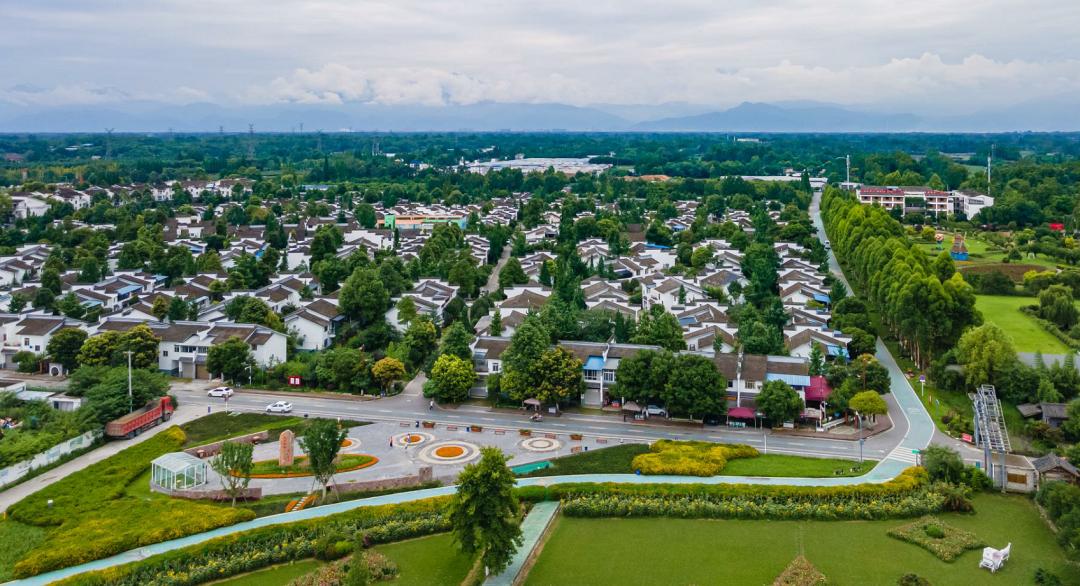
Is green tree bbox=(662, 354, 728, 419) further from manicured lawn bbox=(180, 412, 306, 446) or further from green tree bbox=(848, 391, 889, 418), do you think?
manicured lawn bbox=(180, 412, 306, 446)

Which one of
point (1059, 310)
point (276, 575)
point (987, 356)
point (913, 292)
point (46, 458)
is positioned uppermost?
point (913, 292)

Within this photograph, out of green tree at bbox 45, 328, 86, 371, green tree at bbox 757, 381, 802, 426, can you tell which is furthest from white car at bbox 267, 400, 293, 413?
green tree at bbox 757, 381, 802, 426

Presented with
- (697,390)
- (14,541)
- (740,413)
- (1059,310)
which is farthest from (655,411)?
(1059,310)

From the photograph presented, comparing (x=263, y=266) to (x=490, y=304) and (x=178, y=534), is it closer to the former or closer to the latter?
(x=490, y=304)

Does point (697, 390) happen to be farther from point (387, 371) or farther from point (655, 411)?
point (387, 371)

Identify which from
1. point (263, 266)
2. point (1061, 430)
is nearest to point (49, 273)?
point (263, 266)
